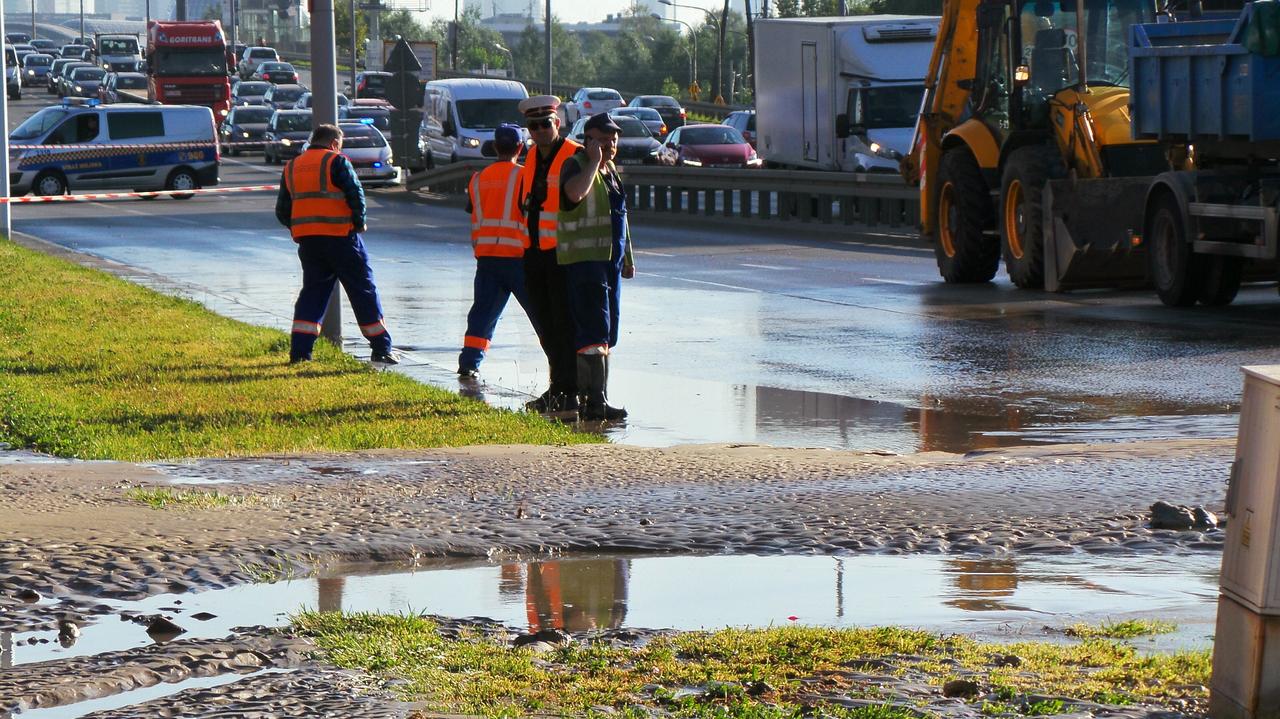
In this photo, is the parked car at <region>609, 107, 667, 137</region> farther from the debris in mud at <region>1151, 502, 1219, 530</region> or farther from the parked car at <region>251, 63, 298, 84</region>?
the debris in mud at <region>1151, 502, 1219, 530</region>

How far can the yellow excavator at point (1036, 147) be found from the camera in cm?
1836

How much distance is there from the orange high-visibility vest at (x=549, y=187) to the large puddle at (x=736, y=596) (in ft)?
15.7

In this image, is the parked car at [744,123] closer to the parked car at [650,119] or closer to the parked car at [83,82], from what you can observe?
the parked car at [650,119]

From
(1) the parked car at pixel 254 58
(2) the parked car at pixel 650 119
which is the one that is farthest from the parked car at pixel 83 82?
(2) the parked car at pixel 650 119

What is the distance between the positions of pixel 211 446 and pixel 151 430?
0.74 meters

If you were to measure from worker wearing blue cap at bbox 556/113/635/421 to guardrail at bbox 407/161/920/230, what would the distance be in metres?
16.3

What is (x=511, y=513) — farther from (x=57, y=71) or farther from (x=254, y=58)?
(x=254, y=58)

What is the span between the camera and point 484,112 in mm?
46812

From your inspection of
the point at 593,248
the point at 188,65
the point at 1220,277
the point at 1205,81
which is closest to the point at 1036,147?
the point at 1220,277

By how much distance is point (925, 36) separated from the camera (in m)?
35.1

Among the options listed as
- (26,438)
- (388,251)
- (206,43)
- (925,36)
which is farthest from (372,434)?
(206,43)

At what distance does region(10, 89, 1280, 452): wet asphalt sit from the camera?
36.6ft

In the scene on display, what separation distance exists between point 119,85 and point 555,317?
73.1m

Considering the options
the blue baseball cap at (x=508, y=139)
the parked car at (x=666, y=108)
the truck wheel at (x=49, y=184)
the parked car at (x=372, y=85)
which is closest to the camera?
the blue baseball cap at (x=508, y=139)
